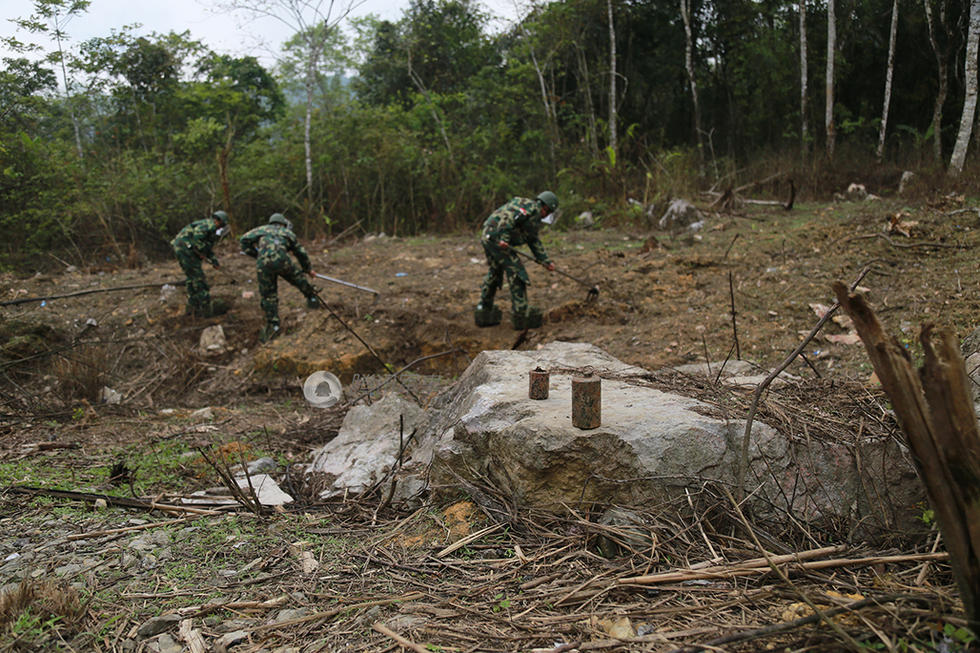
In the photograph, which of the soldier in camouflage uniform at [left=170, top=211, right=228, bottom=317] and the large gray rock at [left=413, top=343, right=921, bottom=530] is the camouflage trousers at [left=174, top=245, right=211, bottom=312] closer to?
the soldier in camouflage uniform at [left=170, top=211, right=228, bottom=317]

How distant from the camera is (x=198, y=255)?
26.4 feet

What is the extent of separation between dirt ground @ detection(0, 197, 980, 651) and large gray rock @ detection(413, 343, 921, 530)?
0.20 meters

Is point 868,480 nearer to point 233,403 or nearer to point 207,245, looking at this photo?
point 233,403

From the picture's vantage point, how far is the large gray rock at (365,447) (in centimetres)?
345

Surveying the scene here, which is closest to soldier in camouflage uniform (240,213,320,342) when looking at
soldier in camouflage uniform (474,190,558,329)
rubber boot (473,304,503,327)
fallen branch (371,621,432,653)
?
rubber boot (473,304,503,327)

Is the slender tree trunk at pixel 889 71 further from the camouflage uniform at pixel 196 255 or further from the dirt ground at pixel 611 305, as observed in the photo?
the camouflage uniform at pixel 196 255

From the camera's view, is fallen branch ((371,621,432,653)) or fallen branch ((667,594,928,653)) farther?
fallen branch ((371,621,432,653))

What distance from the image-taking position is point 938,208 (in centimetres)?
788

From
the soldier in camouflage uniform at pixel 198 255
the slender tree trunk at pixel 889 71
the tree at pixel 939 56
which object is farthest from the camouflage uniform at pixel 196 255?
the tree at pixel 939 56

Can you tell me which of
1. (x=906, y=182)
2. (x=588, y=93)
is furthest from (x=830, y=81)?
(x=588, y=93)

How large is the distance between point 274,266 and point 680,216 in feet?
20.2

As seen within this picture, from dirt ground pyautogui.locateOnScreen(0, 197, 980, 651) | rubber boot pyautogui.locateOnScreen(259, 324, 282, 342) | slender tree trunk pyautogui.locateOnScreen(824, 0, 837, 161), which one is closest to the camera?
dirt ground pyautogui.locateOnScreen(0, 197, 980, 651)

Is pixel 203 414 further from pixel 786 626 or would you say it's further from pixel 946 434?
pixel 946 434

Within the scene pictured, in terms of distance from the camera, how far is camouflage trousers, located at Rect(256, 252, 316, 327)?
7.42 metres
